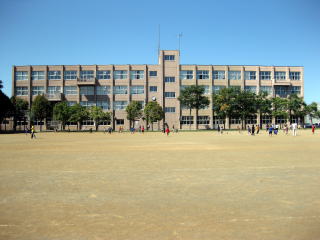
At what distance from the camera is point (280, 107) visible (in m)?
68.1

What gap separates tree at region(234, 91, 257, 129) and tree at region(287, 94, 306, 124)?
1081 cm

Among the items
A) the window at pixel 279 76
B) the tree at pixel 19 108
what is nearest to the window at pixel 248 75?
the window at pixel 279 76

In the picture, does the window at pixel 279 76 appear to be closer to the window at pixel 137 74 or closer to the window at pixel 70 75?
the window at pixel 137 74

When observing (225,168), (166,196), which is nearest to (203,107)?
(225,168)

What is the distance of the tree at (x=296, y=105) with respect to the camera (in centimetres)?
6727

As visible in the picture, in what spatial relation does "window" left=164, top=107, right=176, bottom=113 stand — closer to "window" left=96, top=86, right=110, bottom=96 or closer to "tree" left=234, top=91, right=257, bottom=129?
"tree" left=234, top=91, right=257, bottom=129

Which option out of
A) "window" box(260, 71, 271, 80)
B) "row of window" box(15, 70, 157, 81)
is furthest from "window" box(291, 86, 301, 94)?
"row of window" box(15, 70, 157, 81)

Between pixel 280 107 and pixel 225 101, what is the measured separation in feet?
55.2

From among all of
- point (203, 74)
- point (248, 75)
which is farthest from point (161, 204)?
point (248, 75)

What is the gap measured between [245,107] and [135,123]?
99.2ft

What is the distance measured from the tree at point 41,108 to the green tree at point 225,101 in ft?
145

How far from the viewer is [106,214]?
4.62m

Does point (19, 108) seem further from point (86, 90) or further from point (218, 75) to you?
point (218, 75)

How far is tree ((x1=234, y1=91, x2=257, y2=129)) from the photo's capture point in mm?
63406
